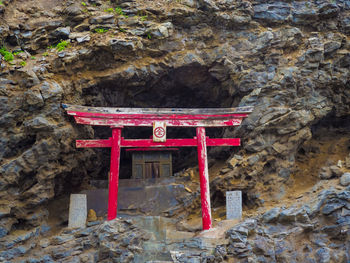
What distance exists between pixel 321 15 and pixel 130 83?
983 centimetres

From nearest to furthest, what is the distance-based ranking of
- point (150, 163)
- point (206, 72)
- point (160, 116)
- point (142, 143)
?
point (142, 143)
point (160, 116)
point (150, 163)
point (206, 72)

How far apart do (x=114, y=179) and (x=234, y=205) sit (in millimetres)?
4765

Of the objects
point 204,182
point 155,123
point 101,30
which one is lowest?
point 204,182

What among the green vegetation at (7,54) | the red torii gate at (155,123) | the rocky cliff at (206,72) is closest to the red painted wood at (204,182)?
the red torii gate at (155,123)

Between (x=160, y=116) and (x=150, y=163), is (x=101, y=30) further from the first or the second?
(x=150, y=163)

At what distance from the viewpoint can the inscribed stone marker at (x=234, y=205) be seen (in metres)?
12.3

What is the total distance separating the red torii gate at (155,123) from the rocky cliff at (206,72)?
126cm

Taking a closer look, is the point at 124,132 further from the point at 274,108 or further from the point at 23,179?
the point at 274,108

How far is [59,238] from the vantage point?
11250 mm

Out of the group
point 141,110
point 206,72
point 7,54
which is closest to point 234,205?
point 141,110

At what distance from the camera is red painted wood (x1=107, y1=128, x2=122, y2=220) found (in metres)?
11.6

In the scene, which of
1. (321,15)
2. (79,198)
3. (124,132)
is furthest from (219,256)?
(321,15)

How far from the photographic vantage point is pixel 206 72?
15.6 m

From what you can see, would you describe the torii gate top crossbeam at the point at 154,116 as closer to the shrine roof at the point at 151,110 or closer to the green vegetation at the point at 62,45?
the shrine roof at the point at 151,110
